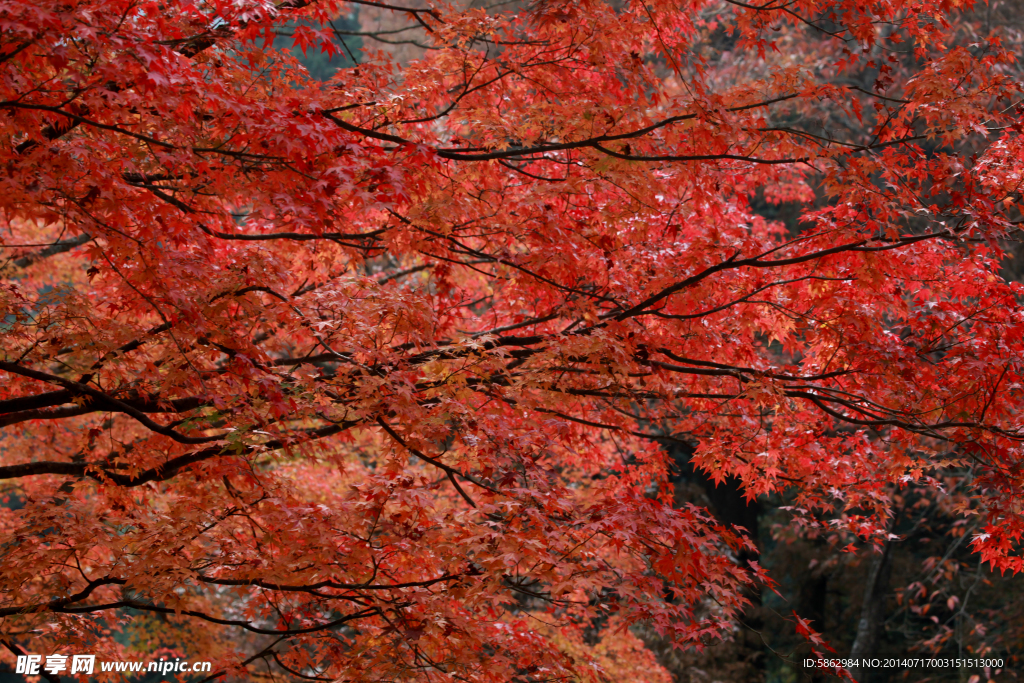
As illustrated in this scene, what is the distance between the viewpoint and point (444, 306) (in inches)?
222

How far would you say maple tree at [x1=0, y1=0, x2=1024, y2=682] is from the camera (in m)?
3.72

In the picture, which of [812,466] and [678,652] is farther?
[678,652]

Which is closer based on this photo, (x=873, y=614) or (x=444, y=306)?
(x=444, y=306)

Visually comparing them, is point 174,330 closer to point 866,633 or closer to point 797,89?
point 797,89

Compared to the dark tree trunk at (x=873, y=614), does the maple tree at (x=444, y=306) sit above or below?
above

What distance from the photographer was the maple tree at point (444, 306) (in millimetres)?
3717

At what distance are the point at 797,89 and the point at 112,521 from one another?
546 centimetres

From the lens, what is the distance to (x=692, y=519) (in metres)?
4.94

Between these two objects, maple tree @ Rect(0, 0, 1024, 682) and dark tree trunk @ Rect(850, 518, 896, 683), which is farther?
dark tree trunk @ Rect(850, 518, 896, 683)

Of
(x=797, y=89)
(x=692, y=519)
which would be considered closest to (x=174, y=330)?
(x=692, y=519)

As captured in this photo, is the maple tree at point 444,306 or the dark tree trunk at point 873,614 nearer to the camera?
the maple tree at point 444,306

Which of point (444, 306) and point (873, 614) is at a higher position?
point (444, 306)

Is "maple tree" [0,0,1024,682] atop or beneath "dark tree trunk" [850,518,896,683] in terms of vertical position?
atop

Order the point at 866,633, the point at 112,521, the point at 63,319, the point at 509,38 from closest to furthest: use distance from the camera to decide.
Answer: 1. the point at 63,319
2. the point at 112,521
3. the point at 509,38
4. the point at 866,633
